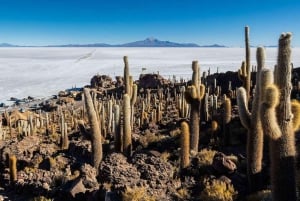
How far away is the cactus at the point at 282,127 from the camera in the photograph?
652 cm

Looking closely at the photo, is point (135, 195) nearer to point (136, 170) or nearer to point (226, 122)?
point (136, 170)

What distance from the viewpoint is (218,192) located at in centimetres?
849

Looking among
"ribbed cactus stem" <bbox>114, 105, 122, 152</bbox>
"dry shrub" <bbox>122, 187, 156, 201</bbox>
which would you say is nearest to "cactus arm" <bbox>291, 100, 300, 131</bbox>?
"dry shrub" <bbox>122, 187, 156, 201</bbox>

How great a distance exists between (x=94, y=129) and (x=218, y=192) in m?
4.52

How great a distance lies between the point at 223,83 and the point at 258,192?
1940cm

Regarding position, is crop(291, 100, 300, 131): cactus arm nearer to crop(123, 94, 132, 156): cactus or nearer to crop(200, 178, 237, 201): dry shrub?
crop(200, 178, 237, 201): dry shrub

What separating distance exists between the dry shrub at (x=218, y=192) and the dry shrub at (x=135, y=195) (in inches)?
47.3

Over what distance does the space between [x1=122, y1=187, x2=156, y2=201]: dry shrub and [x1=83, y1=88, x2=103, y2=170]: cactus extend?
3173 millimetres

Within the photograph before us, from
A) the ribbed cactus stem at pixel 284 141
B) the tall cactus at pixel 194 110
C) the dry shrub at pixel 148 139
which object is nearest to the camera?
the ribbed cactus stem at pixel 284 141

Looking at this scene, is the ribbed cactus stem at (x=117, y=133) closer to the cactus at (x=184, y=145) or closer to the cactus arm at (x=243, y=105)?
the cactus at (x=184, y=145)

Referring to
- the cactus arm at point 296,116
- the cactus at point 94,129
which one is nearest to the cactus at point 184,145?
the cactus at point 94,129

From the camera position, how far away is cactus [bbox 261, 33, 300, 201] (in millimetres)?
6523

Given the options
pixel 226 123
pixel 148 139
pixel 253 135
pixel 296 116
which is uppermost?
pixel 296 116

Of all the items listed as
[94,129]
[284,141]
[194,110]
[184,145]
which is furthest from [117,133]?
[284,141]
